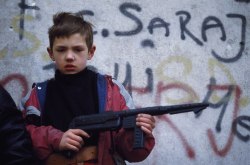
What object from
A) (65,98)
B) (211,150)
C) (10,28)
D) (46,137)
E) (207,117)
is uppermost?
(10,28)

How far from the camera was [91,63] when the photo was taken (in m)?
3.28

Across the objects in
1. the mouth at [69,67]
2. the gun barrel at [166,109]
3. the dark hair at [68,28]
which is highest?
the dark hair at [68,28]

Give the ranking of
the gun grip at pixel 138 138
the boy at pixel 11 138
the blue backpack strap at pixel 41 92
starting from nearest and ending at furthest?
the boy at pixel 11 138, the gun grip at pixel 138 138, the blue backpack strap at pixel 41 92

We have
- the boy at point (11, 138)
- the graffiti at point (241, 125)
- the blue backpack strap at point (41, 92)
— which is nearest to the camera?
the boy at point (11, 138)

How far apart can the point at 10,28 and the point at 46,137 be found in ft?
4.10

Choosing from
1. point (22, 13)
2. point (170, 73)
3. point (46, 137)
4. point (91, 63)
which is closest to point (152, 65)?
point (170, 73)

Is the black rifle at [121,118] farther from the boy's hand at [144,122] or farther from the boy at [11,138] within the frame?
the boy at [11,138]

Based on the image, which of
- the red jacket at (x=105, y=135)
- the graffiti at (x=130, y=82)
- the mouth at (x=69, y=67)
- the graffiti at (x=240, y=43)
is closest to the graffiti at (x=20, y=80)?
the graffiti at (x=130, y=82)

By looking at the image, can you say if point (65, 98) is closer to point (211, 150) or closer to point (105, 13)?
point (105, 13)

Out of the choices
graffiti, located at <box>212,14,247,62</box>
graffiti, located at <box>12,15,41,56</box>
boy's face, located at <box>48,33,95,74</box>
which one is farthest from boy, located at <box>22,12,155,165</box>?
graffiti, located at <box>212,14,247,62</box>

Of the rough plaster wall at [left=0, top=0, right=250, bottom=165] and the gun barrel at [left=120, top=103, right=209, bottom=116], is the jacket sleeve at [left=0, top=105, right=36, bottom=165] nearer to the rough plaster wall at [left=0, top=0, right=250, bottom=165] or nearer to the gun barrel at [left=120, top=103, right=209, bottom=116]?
the gun barrel at [left=120, top=103, right=209, bottom=116]

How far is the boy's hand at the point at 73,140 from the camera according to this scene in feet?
7.22

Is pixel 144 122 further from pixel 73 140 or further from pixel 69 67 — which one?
pixel 69 67

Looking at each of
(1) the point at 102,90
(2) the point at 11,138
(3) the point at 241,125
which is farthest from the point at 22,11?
(3) the point at 241,125
